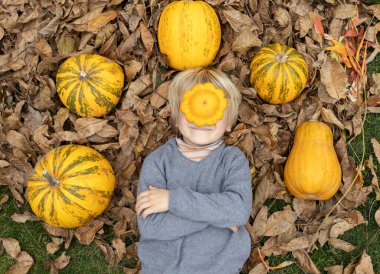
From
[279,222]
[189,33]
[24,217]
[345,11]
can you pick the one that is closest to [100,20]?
[189,33]

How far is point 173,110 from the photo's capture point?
3.48m

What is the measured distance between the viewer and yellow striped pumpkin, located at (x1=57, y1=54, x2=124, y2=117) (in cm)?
350

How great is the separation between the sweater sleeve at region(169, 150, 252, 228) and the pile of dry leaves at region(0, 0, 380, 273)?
533 mm

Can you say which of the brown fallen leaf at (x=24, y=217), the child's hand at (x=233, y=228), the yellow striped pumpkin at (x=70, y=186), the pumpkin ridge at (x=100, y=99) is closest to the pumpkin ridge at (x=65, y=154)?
the yellow striped pumpkin at (x=70, y=186)

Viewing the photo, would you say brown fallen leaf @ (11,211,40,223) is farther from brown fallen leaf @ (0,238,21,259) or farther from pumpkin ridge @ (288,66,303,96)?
pumpkin ridge @ (288,66,303,96)

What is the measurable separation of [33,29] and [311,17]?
2.39m

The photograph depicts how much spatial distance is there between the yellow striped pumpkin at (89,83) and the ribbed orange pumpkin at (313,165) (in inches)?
59.4

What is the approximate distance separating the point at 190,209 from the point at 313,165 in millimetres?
1013

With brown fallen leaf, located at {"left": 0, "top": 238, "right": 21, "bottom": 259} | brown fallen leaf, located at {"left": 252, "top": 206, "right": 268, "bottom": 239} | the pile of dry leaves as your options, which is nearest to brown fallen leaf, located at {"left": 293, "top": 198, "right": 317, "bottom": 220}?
the pile of dry leaves

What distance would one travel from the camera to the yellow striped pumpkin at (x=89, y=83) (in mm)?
3500

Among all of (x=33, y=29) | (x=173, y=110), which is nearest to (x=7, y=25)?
(x=33, y=29)

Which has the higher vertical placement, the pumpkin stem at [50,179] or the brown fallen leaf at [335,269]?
the pumpkin stem at [50,179]

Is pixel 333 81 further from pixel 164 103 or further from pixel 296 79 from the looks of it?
pixel 164 103

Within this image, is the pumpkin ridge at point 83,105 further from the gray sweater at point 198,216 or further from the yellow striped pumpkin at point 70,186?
the gray sweater at point 198,216
